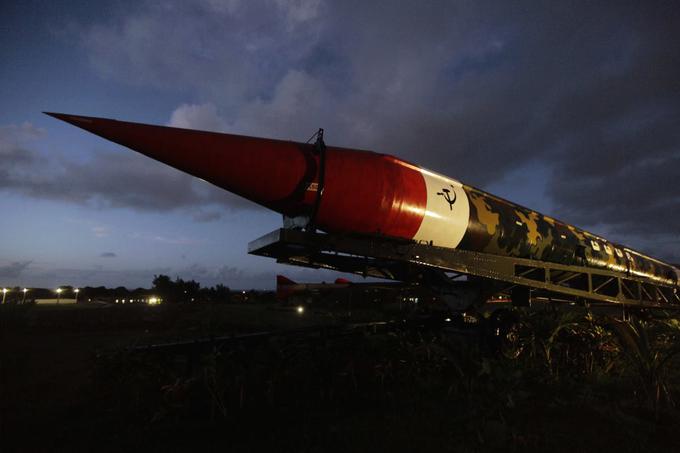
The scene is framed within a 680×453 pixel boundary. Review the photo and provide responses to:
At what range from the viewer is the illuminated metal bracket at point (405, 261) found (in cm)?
381

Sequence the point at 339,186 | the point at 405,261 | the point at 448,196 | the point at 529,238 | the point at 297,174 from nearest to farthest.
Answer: the point at 297,174 → the point at 339,186 → the point at 405,261 → the point at 448,196 → the point at 529,238

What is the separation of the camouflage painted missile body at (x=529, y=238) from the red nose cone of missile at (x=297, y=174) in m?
1.15

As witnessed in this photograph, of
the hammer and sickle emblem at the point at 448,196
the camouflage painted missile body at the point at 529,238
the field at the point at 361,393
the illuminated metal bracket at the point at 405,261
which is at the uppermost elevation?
the hammer and sickle emblem at the point at 448,196

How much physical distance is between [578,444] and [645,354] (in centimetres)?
163

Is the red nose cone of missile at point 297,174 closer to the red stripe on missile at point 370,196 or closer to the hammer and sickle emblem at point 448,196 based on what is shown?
the red stripe on missile at point 370,196

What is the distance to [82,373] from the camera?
490cm

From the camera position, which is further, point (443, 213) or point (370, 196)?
point (443, 213)

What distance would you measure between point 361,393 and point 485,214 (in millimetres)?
2903

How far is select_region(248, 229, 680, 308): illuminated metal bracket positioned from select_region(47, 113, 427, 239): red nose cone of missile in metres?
0.19

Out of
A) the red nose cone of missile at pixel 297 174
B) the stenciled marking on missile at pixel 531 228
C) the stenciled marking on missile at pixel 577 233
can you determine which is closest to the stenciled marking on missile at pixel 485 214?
the stenciled marking on missile at pixel 531 228

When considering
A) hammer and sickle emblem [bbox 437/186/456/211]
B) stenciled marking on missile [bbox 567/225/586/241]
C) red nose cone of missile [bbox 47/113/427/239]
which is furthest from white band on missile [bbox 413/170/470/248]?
→ stenciled marking on missile [bbox 567/225/586/241]

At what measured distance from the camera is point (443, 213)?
4477mm

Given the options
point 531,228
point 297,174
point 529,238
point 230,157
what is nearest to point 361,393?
point 297,174

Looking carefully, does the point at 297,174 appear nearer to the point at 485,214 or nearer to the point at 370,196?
the point at 370,196
